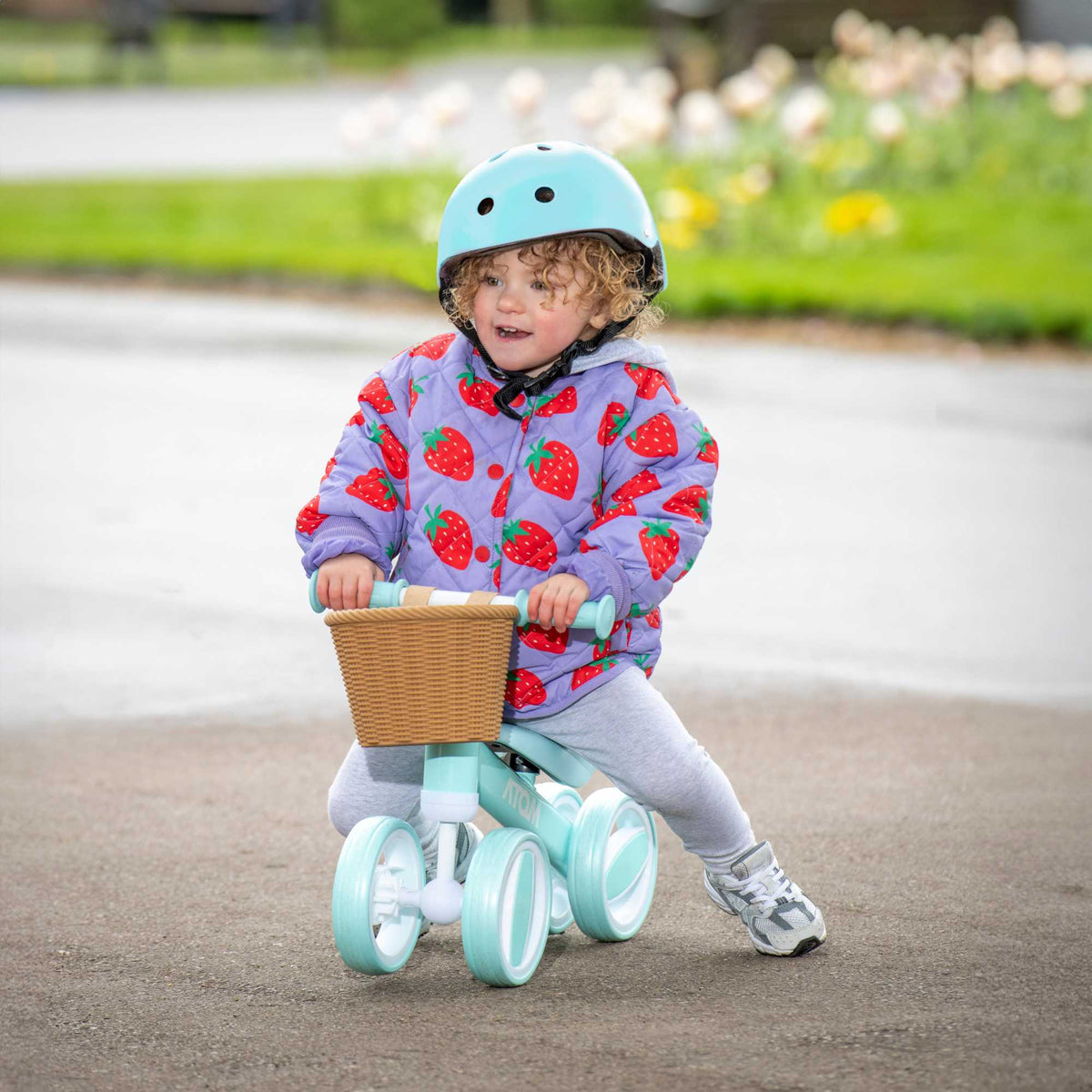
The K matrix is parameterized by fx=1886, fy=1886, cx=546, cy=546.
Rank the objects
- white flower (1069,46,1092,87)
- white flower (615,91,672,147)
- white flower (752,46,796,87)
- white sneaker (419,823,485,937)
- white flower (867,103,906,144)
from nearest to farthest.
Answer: white sneaker (419,823,485,937), white flower (615,91,672,147), white flower (867,103,906,144), white flower (1069,46,1092,87), white flower (752,46,796,87)

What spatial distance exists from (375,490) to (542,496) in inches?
13.3

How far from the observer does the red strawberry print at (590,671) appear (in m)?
3.57

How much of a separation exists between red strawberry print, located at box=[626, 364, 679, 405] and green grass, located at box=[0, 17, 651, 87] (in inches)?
948

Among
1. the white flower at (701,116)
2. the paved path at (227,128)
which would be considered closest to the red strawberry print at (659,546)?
the white flower at (701,116)

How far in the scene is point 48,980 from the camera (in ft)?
12.1

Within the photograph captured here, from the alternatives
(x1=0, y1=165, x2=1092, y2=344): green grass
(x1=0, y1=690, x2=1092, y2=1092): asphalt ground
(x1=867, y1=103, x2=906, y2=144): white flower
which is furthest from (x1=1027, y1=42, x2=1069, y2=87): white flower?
(x1=0, y1=690, x2=1092, y2=1092): asphalt ground

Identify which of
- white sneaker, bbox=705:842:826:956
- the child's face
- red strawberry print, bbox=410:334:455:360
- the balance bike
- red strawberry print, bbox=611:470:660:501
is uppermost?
the child's face

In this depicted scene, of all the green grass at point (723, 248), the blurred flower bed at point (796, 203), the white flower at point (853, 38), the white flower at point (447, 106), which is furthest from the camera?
the white flower at point (853, 38)

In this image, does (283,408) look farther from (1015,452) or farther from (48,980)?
(48,980)

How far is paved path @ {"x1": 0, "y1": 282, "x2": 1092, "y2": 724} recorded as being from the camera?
245 inches

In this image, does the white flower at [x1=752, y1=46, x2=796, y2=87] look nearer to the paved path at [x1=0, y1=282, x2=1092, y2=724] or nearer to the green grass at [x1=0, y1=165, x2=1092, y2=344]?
the green grass at [x1=0, y1=165, x2=1092, y2=344]

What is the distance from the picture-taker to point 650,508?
3502mm

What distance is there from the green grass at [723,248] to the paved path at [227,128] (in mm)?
1234

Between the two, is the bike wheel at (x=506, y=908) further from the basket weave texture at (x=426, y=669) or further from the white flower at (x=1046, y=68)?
the white flower at (x=1046, y=68)
